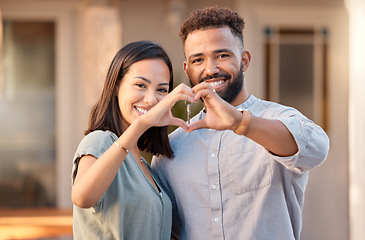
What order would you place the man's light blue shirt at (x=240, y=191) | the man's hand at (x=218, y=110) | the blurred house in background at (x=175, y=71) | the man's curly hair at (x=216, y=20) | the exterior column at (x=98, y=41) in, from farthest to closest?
the blurred house in background at (x=175, y=71) < the exterior column at (x=98, y=41) < the man's curly hair at (x=216, y=20) < the man's light blue shirt at (x=240, y=191) < the man's hand at (x=218, y=110)

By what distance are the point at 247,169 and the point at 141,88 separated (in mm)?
580

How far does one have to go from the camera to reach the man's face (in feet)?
8.43

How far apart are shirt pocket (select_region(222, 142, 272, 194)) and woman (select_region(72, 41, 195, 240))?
0.32 m

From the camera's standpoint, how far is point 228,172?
8.33 ft

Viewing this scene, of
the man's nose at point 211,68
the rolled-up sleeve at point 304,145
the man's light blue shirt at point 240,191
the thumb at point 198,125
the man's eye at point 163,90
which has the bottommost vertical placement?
the man's light blue shirt at point 240,191

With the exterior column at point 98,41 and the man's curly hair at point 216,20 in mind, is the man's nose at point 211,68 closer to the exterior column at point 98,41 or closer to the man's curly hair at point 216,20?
the man's curly hair at point 216,20

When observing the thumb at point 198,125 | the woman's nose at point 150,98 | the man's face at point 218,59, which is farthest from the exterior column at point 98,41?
the thumb at point 198,125

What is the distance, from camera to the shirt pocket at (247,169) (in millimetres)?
2469

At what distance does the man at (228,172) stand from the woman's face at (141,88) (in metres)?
0.18

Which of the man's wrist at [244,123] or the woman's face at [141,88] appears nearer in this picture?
the man's wrist at [244,123]

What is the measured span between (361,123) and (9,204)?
4006mm

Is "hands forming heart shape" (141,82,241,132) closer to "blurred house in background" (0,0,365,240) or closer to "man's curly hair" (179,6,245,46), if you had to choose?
"man's curly hair" (179,6,245,46)

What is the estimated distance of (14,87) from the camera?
6426 mm

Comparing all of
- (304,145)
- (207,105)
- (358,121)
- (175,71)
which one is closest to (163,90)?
(207,105)
